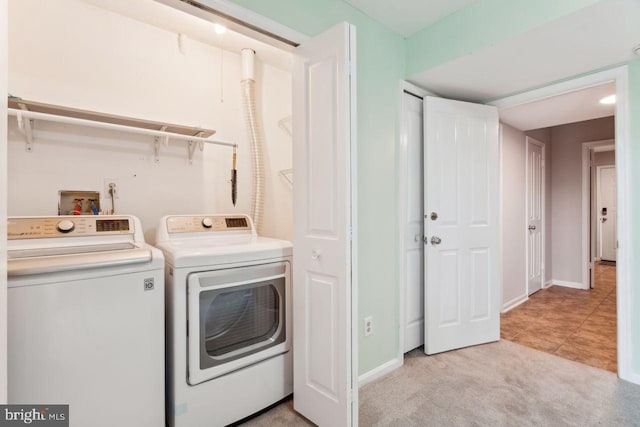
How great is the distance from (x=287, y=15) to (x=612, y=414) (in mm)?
2849

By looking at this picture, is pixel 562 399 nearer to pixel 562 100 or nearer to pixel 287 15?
pixel 562 100

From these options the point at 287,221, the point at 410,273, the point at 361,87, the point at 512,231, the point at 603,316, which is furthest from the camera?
the point at 512,231

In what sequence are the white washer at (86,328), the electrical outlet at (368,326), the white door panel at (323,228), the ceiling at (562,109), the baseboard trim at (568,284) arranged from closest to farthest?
the white washer at (86,328)
the white door panel at (323,228)
the electrical outlet at (368,326)
the ceiling at (562,109)
the baseboard trim at (568,284)

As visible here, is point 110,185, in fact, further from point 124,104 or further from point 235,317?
point 235,317

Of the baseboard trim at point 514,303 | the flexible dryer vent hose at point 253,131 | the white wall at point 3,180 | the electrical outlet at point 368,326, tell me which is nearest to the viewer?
→ the white wall at point 3,180

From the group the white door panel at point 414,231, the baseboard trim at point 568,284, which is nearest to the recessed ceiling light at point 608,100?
the white door panel at point 414,231

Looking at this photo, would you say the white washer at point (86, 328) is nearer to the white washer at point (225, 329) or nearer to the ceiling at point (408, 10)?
the white washer at point (225, 329)

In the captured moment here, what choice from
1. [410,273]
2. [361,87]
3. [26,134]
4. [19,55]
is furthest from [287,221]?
[19,55]

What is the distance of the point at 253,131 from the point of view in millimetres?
2514

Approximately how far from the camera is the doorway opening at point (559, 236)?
8.61 ft

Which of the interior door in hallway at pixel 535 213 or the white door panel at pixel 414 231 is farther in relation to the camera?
the interior door in hallway at pixel 535 213

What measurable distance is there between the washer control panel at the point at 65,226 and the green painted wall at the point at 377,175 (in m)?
1.46

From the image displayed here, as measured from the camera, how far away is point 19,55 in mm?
1702

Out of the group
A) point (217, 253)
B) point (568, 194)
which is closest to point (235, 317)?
point (217, 253)
